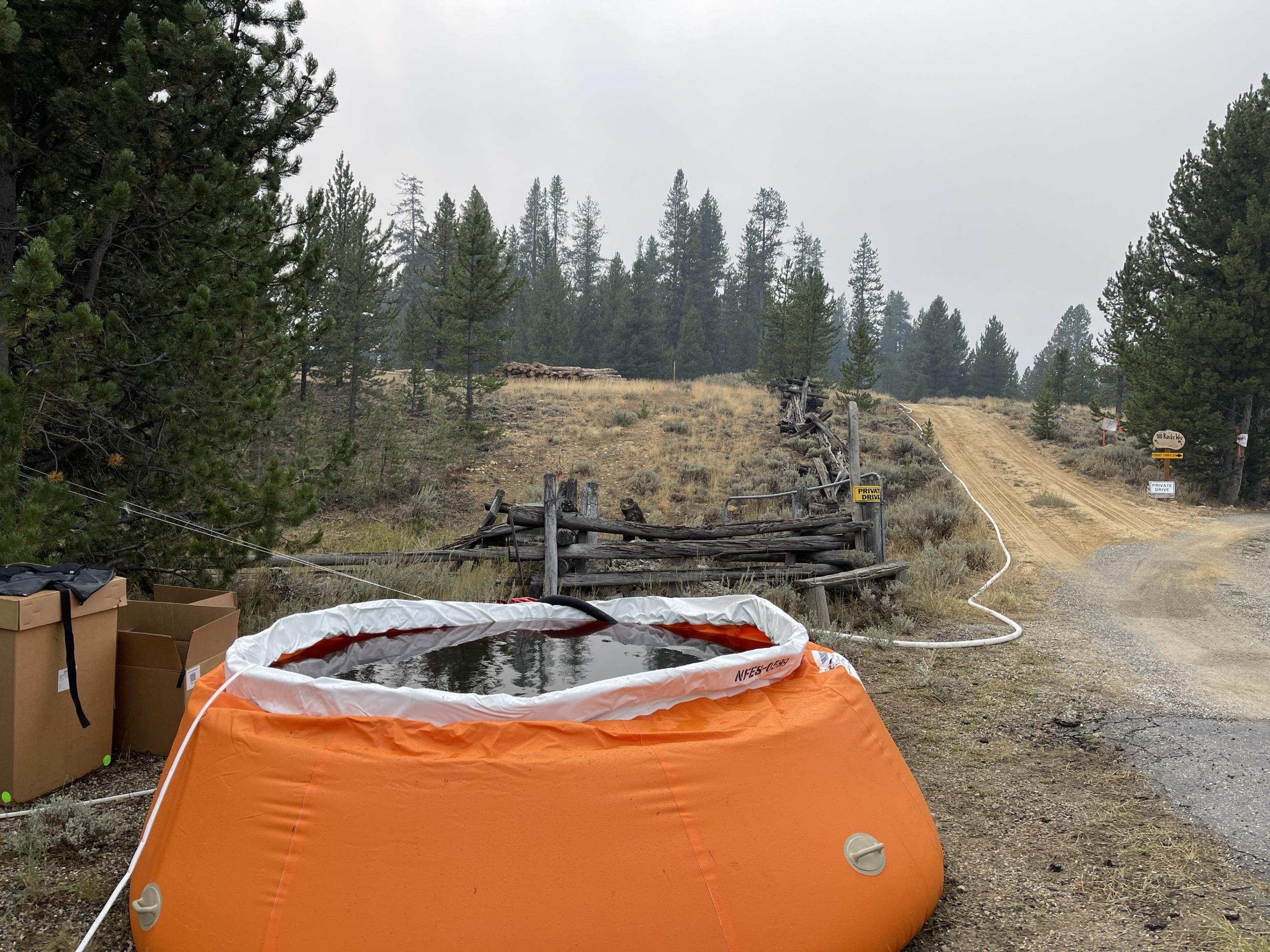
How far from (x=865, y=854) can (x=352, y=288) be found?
2104cm

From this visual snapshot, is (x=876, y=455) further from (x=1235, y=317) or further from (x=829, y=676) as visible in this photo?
(x=829, y=676)

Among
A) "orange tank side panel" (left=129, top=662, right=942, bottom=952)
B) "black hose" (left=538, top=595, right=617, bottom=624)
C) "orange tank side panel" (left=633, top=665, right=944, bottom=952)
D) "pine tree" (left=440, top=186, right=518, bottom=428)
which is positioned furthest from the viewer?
"pine tree" (left=440, top=186, right=518, bottom=428)

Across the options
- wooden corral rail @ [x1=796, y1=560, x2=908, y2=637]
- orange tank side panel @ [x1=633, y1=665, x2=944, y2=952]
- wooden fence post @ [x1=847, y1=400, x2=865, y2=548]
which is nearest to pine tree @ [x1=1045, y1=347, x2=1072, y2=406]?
wooden fence post @ [x1=847, y1=400, x2=865, y2=548]

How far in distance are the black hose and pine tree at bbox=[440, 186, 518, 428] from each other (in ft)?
57.6

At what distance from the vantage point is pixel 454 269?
22062 mm

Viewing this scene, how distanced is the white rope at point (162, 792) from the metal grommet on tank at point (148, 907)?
155 mm

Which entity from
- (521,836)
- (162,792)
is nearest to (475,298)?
(162,792)

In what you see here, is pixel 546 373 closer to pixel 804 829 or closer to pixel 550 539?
pixel 550 539

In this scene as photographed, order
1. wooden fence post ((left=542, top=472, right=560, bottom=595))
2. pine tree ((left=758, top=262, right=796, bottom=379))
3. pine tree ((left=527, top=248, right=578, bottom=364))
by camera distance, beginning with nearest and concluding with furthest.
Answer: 1. wooden fence post ((left=542, top=472, right=560, bottom=595))
2. pine tree ((left=758, top=262, right=796, bottom=379))
3. pine tree ((left=527, top=248, right=578, bottom=364))

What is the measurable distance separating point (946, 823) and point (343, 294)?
20.4 meters

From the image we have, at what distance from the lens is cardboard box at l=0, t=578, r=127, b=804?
3.50 meters

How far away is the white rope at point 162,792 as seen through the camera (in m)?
2.59

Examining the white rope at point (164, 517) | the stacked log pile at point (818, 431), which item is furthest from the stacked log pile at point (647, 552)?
the stacked log pile at point (818, 431)

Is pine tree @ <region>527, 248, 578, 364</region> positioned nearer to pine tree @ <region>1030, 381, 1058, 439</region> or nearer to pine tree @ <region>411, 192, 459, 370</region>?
pine tree @ <region>411, 192, 459, 370</region>
